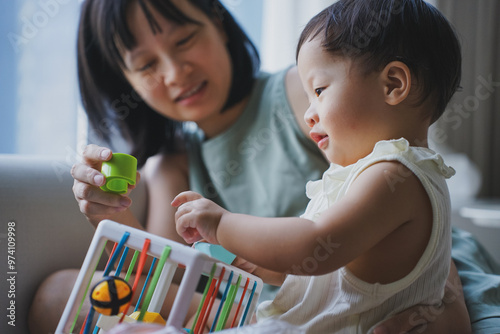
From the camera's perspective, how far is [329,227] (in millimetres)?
563

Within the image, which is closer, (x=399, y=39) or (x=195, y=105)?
(x=399, y=39)

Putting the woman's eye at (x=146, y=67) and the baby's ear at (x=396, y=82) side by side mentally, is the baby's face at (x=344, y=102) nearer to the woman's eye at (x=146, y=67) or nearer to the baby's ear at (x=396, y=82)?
the baby's ear at (x=396, y=82)

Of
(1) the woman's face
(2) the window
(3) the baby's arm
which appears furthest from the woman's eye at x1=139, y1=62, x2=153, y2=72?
(3) the baby's arm

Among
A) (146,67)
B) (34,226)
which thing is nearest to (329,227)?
(34,226)

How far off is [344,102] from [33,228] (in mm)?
679

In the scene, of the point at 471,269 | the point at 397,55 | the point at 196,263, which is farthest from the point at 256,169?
the point at 196,263

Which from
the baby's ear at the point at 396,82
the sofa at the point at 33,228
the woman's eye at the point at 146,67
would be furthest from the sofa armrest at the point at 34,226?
the baby's ear at the point at 396,82

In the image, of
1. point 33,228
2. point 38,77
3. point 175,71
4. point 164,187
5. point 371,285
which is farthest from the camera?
point 38,77

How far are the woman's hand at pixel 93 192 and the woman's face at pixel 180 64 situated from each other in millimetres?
445

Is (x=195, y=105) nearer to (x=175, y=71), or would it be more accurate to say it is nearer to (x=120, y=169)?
(x=175, y=71)

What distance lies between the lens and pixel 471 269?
988 millimetres

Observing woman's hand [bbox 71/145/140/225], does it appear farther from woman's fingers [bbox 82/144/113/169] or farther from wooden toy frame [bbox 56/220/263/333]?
wooden toy frame [bbox 56/220/263/333]

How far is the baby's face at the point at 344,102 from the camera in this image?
67cm

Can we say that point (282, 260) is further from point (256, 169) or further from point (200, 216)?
point (256, 169)
